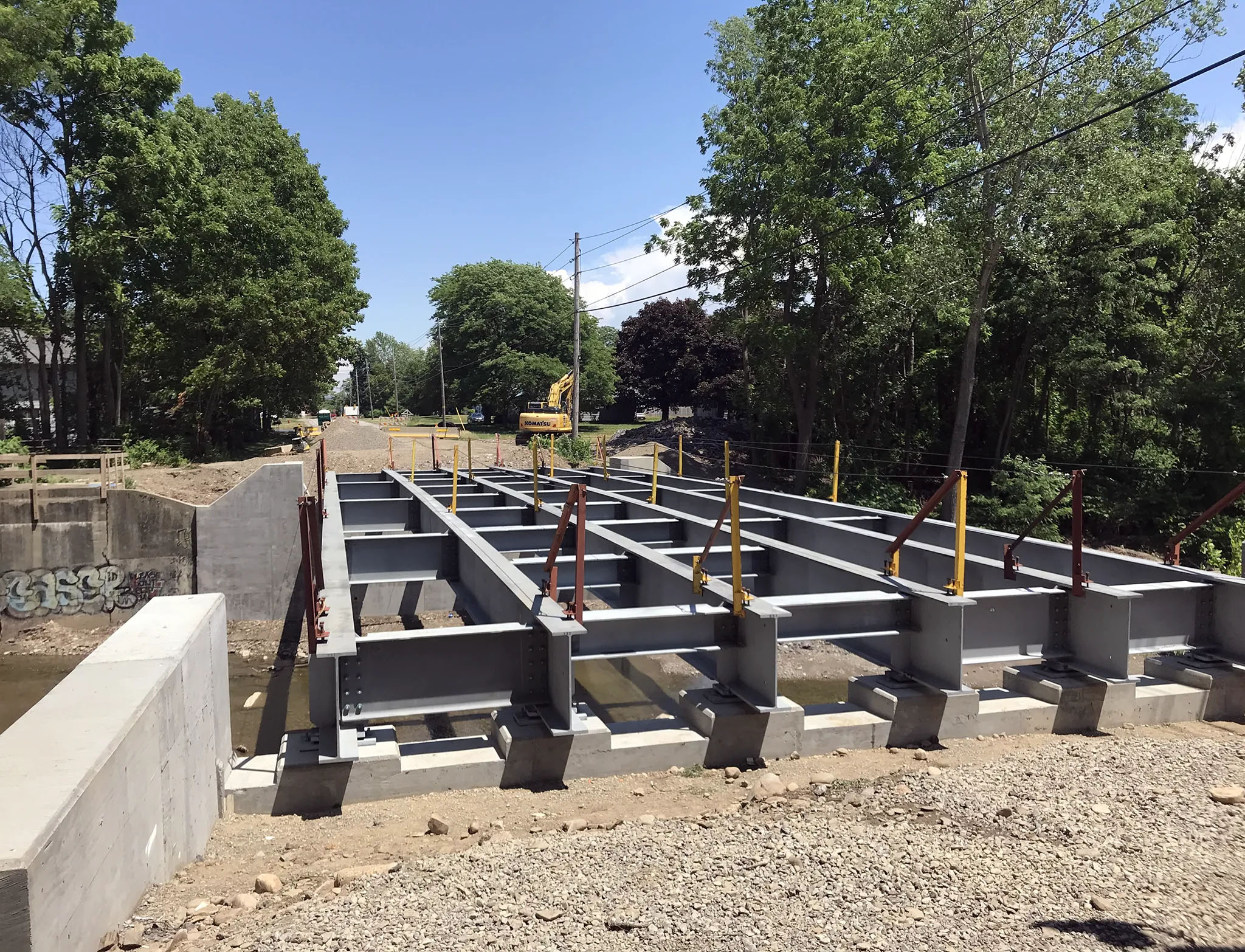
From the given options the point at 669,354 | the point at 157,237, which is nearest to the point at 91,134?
the point at 157,237

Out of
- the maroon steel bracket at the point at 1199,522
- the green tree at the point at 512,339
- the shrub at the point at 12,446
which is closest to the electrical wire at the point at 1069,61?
the maroon steel bracket at the point at 1199,522

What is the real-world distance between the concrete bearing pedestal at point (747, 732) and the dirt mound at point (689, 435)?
31.3 metres

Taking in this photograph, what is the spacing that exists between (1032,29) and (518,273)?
54533 millimetres

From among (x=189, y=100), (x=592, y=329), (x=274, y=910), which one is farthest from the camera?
(x=592, y=329)

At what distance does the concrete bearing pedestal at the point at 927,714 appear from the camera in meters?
6.32

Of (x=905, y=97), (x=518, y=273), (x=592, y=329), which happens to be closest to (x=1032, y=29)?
(x=905, y=97)

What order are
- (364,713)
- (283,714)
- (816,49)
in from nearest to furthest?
(364,713), (283,714), (816,49)

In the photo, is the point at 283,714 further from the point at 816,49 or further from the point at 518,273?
the point at 518,273

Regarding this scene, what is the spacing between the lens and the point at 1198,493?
2039 centimetres

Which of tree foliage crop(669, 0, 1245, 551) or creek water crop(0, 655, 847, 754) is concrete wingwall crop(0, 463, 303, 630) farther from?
tree foliage crop(669, 0, 1245, 551)

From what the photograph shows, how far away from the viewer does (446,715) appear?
32.0 feet

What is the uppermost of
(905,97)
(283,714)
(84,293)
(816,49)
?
(816,49)

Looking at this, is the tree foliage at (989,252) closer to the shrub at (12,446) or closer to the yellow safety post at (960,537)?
the yellow safety post at (960,537)

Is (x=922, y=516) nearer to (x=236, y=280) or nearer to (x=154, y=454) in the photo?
(x=236, y=280)
